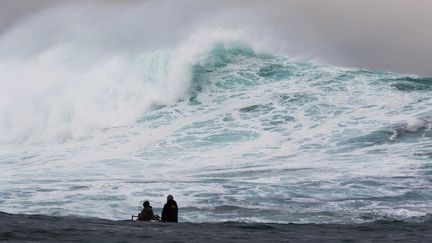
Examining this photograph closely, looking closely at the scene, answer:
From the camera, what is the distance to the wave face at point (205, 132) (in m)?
21.7

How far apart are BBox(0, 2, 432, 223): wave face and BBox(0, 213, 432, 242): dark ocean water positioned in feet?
6.72

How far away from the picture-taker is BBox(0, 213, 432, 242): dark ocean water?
13.8 m

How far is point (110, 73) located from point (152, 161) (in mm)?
13220

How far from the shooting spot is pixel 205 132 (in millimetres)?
33719

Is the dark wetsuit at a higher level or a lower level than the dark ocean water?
higher

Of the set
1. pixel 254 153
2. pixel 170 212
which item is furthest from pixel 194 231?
pixel 254 153

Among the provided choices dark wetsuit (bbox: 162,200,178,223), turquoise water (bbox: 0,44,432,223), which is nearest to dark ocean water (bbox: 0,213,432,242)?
dark wetsuit (bbox: 162,200,178,223)

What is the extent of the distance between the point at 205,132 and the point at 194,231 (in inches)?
720

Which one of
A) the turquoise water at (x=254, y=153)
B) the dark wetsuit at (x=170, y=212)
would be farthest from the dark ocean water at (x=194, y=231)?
the turquoise water at (x=254, y=153)

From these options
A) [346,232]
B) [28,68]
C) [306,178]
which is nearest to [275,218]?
[346,232]

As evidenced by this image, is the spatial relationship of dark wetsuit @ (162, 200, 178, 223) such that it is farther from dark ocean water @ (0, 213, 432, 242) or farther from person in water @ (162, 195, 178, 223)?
dark ocean water @ (0, 213, 432, 242)

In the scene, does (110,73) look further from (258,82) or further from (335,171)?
(335,171)

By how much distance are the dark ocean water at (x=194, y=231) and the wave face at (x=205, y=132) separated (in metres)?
2.05

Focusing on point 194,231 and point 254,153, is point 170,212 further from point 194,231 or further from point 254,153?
point 254,153
